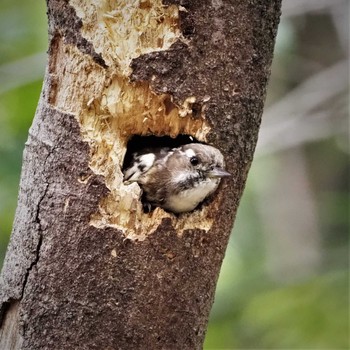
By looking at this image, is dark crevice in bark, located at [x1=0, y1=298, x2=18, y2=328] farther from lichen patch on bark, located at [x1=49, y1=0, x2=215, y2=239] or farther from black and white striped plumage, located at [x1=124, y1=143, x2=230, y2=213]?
black and white striped plumage, located at [x1=124, y1=143, x2=230, y2=213]

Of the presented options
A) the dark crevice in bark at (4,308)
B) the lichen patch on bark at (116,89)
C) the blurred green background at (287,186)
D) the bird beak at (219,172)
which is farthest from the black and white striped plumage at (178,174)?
the blurred green background at (287,186)

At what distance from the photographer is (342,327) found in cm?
636

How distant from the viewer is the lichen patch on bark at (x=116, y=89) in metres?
3.50

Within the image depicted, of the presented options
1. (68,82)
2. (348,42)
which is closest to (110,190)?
(68,82)

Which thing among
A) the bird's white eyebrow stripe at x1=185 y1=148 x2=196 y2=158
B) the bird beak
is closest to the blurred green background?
the bird's white eyebrow stripe at x1=185 y1=148 x2=196 y2=158

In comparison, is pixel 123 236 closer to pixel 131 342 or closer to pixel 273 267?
pixel 131 342

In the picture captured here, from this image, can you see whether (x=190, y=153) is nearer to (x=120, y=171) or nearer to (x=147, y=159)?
(x=147, y=159)

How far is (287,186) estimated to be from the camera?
11180 millimetres

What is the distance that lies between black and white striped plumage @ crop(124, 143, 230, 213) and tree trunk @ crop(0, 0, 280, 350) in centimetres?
8

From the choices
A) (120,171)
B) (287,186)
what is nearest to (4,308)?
(120,171)

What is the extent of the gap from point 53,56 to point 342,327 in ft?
12.0

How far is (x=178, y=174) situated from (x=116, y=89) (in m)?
0.68

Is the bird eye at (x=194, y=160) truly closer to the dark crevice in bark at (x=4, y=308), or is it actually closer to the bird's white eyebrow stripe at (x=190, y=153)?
the bird's white eyebrow stripe at (x=190, y=153)

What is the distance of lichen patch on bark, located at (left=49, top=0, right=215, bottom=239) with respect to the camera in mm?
3504
